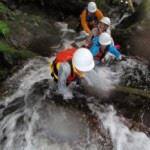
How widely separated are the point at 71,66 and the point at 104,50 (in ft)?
5.86

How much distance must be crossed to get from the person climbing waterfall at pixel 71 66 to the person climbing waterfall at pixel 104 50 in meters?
1.19

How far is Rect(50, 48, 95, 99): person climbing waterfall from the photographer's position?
663 cm

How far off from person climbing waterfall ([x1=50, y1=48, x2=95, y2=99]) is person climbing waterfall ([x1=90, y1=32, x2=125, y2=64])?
1.19m

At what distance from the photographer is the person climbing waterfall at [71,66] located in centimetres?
663

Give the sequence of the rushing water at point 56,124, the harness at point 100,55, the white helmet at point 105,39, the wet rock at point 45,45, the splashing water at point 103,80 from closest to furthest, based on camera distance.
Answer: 1. the rushing water at point 56,124
2. the splashing water at point 103,80
3. the white helmet at point 105,39
4. the harness at point 100,55
5. the wet rock at point 45,45

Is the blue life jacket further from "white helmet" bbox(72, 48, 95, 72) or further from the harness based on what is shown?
"white helmet" bbox(72, 48, 95, 72)

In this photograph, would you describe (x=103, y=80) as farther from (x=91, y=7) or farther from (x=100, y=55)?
(x=91, y=7)

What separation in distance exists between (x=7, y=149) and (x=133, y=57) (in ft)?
14.8

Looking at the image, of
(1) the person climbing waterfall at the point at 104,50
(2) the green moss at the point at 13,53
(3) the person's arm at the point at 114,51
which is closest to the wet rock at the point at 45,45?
(2) the green moss at the point at 13,53

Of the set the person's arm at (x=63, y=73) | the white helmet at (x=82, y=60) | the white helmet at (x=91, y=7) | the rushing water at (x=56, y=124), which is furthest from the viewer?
the white helmet at (x=91, y=7)

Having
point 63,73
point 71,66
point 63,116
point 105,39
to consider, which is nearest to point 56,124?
Result: point 63,116

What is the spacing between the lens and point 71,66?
22.6 feet

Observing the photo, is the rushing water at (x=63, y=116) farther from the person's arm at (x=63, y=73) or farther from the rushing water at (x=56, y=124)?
the person's arm at (x=63, y=73)

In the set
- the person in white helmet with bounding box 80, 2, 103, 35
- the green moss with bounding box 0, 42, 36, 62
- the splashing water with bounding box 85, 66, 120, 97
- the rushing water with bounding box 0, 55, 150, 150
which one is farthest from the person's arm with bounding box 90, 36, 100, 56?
the person in white helmet with bounding box 80, 2, 103, 35
